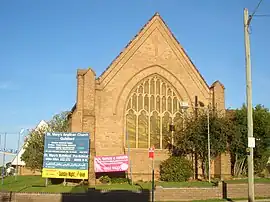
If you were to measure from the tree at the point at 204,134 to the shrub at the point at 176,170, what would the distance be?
51.3 inches

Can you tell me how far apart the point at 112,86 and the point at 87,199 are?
14.0 metres

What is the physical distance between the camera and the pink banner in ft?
105

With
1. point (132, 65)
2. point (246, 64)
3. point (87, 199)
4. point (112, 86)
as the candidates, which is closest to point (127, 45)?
point (132, 65)

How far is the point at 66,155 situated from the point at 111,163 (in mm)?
4416

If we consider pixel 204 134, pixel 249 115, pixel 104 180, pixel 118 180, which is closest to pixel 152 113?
pixel 204 134

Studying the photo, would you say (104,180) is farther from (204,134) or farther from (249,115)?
(249,115)

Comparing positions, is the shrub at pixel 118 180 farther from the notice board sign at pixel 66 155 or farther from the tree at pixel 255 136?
the tree at pixel 255 136

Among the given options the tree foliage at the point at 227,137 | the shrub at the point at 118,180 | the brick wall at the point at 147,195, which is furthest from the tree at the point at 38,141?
the brick wall at the point at 147,195

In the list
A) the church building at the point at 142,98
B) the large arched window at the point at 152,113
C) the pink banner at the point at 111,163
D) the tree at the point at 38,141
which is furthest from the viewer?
the tree at the point at 38,141

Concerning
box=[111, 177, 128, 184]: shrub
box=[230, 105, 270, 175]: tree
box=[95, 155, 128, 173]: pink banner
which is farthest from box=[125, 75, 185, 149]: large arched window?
box=[230, 105, 270, 175]: tree

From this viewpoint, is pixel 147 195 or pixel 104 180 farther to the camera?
pixel 104 180

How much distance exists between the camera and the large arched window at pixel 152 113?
35.7 meters

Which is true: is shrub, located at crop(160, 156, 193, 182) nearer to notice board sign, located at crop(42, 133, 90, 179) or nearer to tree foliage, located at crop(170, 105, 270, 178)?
tree foliage, located at crop(170, 105, 270, 178)

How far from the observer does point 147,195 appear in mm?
23609
